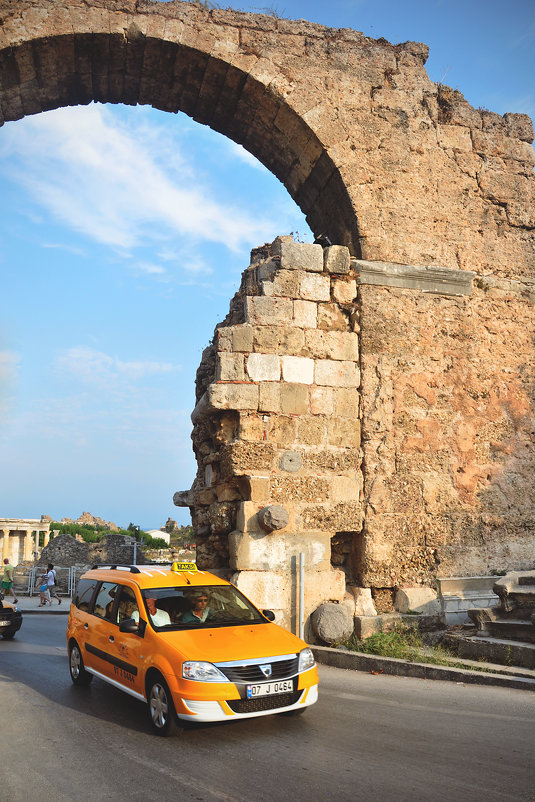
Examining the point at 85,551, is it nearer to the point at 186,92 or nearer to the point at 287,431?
the point at 287,431

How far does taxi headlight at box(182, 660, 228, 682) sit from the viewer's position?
15.2 ft

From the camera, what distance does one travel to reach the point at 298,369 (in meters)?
8.41

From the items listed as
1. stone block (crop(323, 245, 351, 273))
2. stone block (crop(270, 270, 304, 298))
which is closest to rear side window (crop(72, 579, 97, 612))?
stone block (crop(270, 270, 304, 298))

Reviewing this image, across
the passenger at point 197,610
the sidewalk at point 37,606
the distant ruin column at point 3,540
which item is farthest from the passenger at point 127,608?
the distant ruin column at point 3,540

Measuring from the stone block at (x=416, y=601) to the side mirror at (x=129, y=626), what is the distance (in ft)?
12.8

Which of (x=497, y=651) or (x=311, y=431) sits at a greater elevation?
(x=311, y=431)

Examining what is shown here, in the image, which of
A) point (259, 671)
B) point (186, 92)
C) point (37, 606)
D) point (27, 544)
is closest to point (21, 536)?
point (27, 544)

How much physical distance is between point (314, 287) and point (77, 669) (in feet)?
17.3

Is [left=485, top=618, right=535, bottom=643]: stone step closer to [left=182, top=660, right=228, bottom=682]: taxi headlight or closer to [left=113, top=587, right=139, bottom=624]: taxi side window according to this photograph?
[left=182, top=660, right=228, bottom=682]: taxi headlight

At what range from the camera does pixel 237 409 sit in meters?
8.06

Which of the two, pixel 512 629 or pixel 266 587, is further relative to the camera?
pixel 266 587

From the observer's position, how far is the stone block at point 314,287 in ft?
28.2

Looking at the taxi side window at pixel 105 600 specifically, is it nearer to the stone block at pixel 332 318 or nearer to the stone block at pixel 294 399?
the stone block at pixel 294 399

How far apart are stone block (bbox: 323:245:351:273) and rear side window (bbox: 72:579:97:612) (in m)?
4.84
